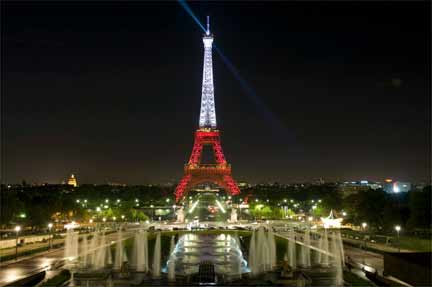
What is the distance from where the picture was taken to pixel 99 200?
229 ft

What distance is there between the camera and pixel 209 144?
257 feet

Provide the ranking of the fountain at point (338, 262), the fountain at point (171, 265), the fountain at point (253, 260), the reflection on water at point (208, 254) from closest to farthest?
the fountain at point (338, 262), the fountain at point (171, 265), the fountain at point (253, 260), the reflection on water at point (208, 254)

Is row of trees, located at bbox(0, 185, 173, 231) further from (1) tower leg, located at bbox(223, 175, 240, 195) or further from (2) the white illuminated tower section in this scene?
(2) the white illuminated tower section

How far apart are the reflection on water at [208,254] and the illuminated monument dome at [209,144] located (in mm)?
36289

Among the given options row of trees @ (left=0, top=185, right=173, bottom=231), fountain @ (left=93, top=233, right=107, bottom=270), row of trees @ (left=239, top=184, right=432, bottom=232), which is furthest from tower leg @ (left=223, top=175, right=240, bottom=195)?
fountain @ (left=93, top=233, right=107, bottom=270)

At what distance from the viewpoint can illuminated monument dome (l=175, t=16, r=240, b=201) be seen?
76562 mm

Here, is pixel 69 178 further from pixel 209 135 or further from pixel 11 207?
pixel 11 207

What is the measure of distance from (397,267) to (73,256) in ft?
59.8

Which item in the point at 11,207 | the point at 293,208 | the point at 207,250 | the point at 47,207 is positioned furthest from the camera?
the point at 293,208

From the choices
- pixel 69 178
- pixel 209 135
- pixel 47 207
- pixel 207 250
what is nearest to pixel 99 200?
pixel 209 135

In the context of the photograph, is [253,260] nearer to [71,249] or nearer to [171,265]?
[171,265]

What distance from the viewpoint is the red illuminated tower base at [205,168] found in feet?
251

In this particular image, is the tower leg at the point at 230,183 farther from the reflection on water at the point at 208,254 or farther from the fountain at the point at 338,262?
the fountain at the point at 338,262

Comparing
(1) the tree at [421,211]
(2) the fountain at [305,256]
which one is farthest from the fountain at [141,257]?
(1) the tree at [421,211]
